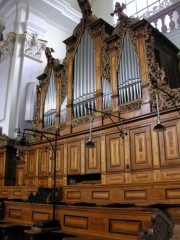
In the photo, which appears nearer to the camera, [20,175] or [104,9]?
[20,175]

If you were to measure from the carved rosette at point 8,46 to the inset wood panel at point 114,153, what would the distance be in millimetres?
5984

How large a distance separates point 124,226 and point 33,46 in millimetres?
8357

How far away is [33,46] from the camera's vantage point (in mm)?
10781

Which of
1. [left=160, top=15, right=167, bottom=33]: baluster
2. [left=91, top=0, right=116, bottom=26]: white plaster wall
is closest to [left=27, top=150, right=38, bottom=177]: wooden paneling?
[left=160, top=15, right=167, bottom=33]: baluster

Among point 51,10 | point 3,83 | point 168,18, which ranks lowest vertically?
point 3,83

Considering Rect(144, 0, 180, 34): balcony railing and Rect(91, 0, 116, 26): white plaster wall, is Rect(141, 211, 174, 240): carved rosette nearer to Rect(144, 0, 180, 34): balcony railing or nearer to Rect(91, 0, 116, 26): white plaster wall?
Rect(144, 0, 180, 34): balcony railing

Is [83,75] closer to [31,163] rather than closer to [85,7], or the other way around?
[85,7]

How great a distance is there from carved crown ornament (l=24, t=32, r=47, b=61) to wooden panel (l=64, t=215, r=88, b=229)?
7306 mm

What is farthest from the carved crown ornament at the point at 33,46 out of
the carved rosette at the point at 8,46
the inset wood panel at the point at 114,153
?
the inset wood panel at the point at 114,153

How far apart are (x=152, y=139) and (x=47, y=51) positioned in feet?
17.6

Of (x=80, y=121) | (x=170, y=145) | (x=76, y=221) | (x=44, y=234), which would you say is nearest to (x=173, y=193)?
(x=170, y=145)

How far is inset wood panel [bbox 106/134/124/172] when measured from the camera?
6.63 m

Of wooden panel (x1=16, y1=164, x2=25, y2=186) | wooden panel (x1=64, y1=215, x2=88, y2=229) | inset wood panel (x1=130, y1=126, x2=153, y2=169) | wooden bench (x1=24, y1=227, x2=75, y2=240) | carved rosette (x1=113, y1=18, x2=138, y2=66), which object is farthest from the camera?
wooden panel (x1=16, y1=164, x2=25, y2=186)

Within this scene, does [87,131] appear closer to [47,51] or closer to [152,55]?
[152,55]
